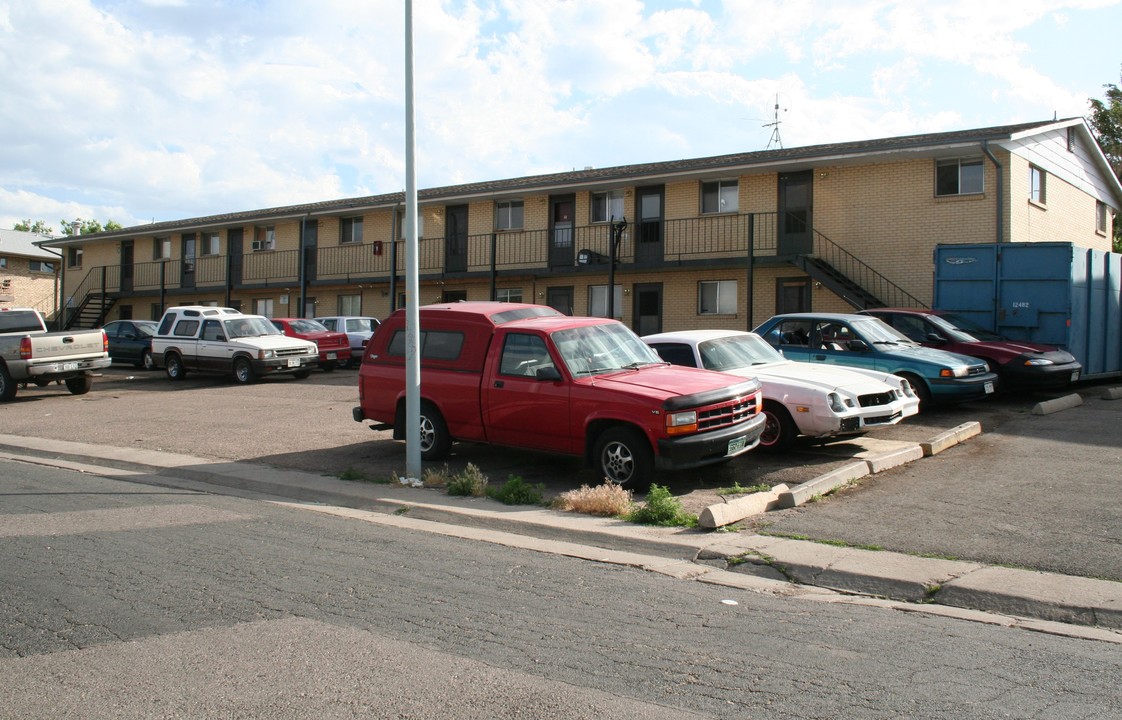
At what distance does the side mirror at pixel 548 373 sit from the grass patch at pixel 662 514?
77.8 inches

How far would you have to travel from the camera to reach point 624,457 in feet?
29.1

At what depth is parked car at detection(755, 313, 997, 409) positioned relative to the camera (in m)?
13.4

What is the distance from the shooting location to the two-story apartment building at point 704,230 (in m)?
21.7

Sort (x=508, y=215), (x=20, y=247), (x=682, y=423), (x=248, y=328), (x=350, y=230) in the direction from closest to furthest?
(x=682, y=423) → (x=248, y=328) → (x=508, y=215) → (x=350, y=230) → (x=20, y=247)

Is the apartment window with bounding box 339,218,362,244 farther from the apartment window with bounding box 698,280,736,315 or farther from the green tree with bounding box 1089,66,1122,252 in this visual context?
the green tree with bounding box 1089,66,1122,252

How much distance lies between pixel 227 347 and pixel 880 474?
1810 cm

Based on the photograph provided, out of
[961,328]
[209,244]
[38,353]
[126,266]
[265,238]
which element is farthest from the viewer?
[126,266]

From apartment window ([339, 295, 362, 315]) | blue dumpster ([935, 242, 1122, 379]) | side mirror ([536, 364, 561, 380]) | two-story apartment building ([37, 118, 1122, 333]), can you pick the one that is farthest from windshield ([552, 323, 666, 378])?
apartment window ([339, 295, 362, 315])

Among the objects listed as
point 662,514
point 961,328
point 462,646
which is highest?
point 961,328

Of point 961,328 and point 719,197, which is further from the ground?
point 719,197

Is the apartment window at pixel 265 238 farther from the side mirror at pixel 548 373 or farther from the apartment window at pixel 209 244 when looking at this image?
the side mirror at pixel 548 373

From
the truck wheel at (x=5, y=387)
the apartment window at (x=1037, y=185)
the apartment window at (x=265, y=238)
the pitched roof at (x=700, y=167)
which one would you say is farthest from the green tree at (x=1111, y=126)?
the truck wheel at (x=5, y=387)

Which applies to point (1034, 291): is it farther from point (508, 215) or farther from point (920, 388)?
point (508, 215)

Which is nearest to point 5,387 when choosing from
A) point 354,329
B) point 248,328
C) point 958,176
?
point 248,328
